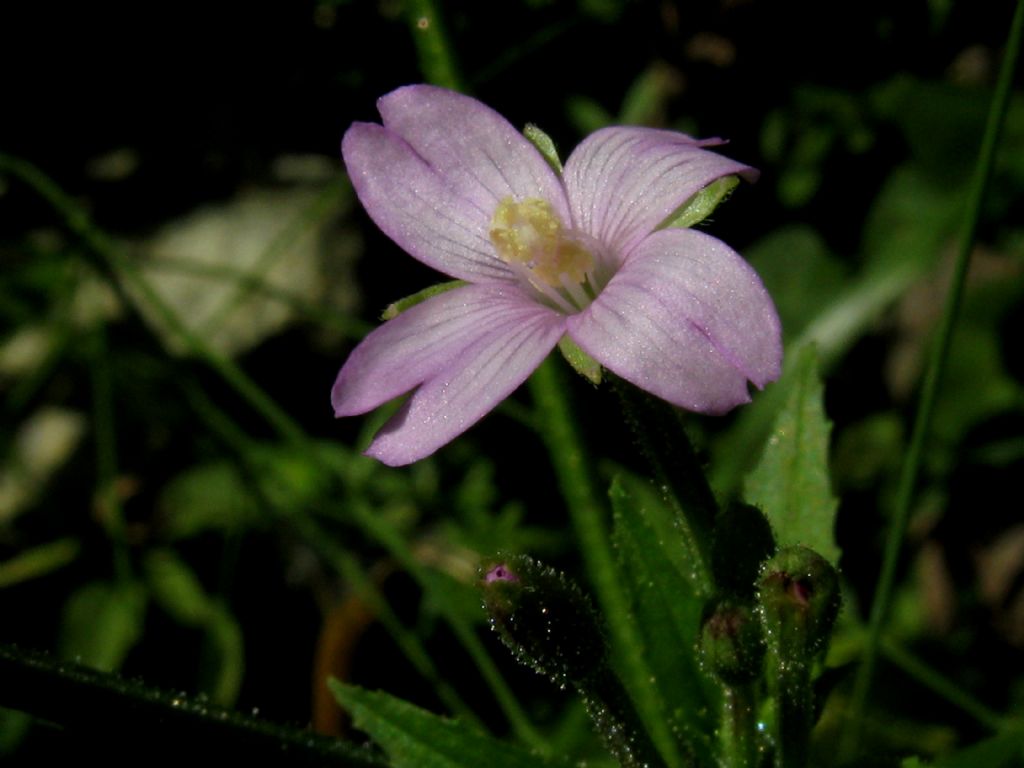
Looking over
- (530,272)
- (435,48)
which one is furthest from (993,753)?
(435,48)

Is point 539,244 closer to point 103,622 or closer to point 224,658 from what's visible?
point 224,658

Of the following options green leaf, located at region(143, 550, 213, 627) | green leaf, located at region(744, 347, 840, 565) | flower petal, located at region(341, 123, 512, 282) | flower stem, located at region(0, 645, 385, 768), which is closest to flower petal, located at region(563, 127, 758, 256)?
flower petal, located at region(341, 123, 512, 282)

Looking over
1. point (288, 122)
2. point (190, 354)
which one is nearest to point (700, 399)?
point (190, 354)

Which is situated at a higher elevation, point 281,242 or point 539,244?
point 539,244

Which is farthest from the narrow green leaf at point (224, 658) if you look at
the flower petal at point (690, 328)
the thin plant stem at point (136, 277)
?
the flower petal at point (690, 328)

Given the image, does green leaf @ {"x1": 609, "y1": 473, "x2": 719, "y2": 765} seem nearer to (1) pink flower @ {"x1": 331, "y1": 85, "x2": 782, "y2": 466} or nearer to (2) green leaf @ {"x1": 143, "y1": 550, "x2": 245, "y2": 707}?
(1) pink flower @ {"x1": 331, "y1": 85, "x2": 782, "y2": 466}

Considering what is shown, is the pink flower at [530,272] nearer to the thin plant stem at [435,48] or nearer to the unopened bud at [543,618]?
the unopened bud at [543,618]

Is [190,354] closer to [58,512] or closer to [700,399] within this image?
[58,512]

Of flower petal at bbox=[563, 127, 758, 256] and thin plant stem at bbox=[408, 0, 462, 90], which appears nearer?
flower petal at bbox=[563, 127, 758, 256]
